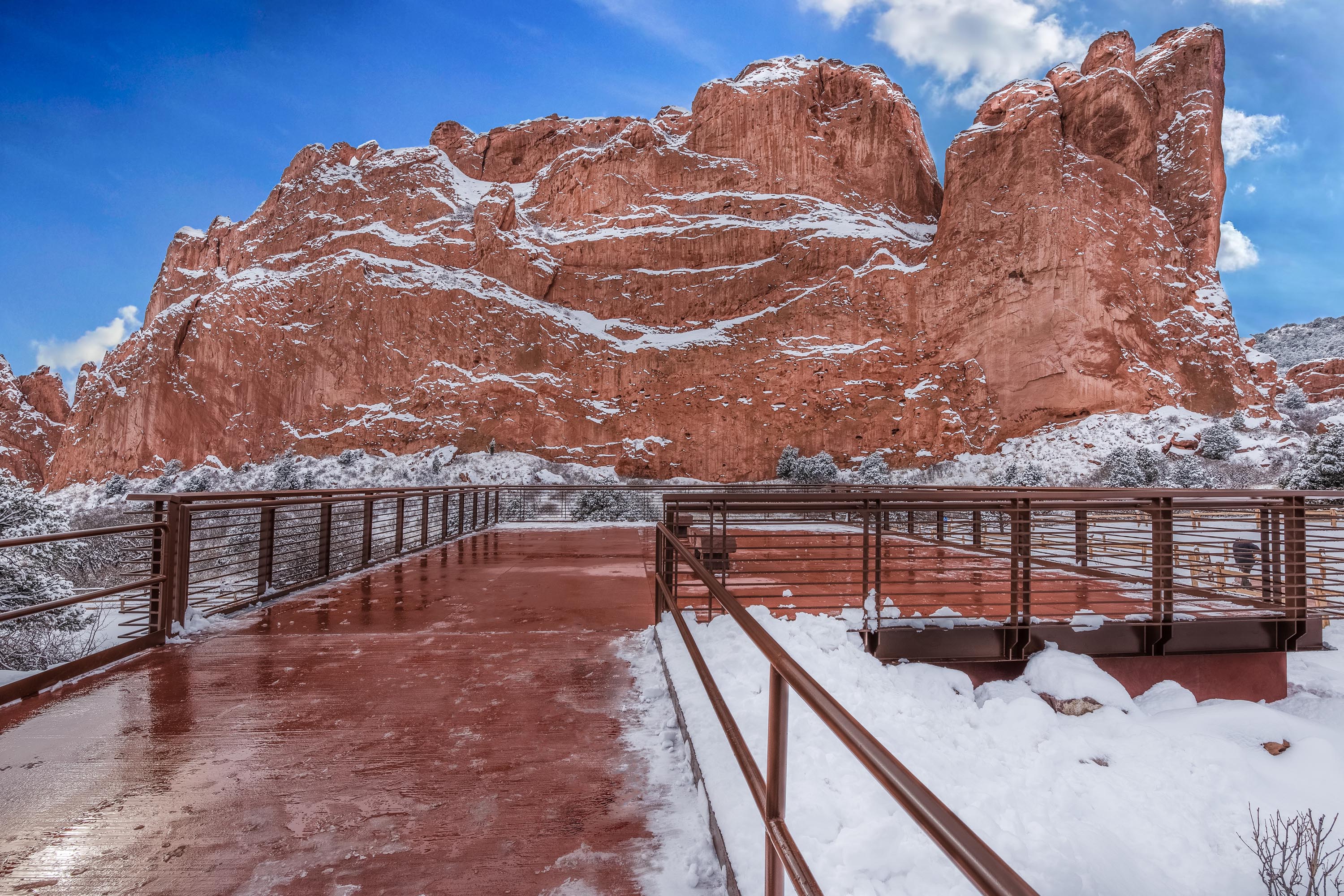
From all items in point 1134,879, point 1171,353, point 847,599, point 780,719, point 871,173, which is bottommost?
point 1134,879

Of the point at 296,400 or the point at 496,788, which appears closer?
the point at 496,788

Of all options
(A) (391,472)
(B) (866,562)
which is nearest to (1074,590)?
(B) (866,562)

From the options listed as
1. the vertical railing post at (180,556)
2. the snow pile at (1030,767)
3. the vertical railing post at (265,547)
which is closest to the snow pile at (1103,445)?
the snow pile at (1030,767)

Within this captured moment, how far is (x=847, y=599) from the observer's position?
19.8ft

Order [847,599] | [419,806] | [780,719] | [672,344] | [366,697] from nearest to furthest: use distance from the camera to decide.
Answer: [780,719] → [419,806] → [366,697] → [847,599] → [672,344]

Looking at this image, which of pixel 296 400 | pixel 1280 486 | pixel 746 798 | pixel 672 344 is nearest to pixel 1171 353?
pixel 1280 486

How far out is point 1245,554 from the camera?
19.0 feet

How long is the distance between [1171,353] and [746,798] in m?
43.9

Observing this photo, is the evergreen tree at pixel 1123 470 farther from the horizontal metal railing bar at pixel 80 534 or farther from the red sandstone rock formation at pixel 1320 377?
the red sandstone rock formation at pixel 1320 377

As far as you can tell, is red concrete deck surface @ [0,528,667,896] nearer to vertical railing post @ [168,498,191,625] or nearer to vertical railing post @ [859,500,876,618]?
vertical railing post @ [168,498,191,625]

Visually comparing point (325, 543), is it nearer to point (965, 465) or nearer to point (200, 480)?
point (965, 465)

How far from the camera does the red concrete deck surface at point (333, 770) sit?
1.83 meters

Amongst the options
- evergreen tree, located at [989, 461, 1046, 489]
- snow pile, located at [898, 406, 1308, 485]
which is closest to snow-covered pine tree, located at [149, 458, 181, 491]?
snow pile, located at [898, 406, 1308, 485]

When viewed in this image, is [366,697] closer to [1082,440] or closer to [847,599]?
[847,599]
